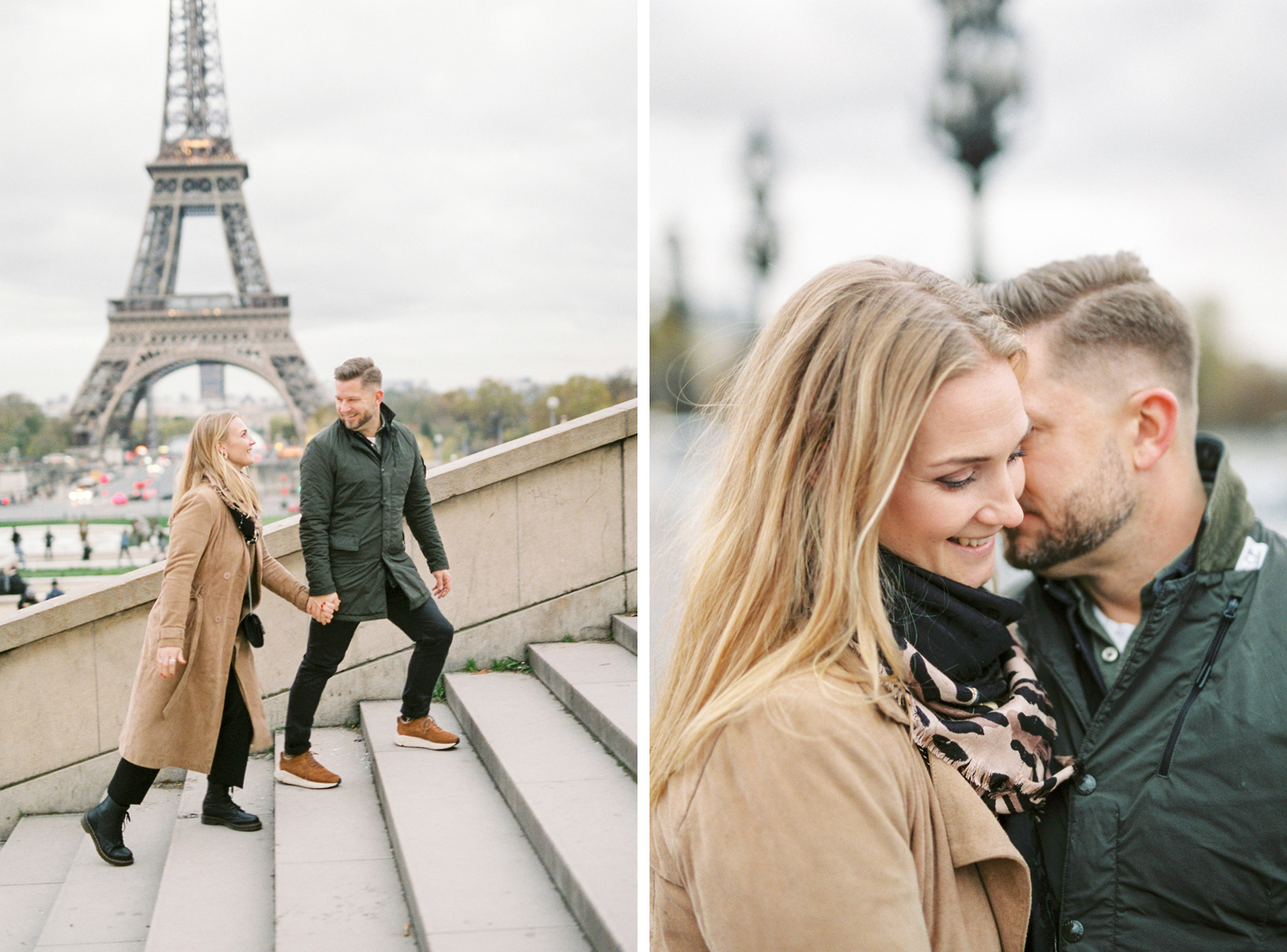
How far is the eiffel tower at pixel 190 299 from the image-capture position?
1730 cm

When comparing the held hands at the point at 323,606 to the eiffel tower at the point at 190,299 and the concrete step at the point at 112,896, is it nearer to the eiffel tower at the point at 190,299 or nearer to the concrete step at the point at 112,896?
the concrete step at the point at 112,896

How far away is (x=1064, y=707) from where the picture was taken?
4.82 ft

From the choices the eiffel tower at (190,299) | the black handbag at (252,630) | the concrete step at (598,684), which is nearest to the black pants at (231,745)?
the black handbag at (252,630)

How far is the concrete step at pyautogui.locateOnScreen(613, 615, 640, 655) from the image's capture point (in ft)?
14.6

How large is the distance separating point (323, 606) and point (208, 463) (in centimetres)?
65

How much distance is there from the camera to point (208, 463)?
3.46 metres

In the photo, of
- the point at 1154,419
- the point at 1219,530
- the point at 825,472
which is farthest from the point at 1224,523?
the point at 825,472

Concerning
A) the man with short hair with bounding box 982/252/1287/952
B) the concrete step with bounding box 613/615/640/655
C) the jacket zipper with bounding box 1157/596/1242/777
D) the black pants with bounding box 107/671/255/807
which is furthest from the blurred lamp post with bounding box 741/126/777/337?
the concrete step with bounding box 613/615/640/655

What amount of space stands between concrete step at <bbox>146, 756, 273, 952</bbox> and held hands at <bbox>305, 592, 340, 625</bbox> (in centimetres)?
79

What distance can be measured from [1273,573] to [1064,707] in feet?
1.10

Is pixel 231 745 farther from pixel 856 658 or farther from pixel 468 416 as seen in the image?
pixel 468 416

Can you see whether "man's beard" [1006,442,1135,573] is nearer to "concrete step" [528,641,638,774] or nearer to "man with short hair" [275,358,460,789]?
"concrete step" [528,641,638,774]

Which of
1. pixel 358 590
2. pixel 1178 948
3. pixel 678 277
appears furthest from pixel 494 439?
pixel 1178 948

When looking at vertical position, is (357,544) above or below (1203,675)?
below
